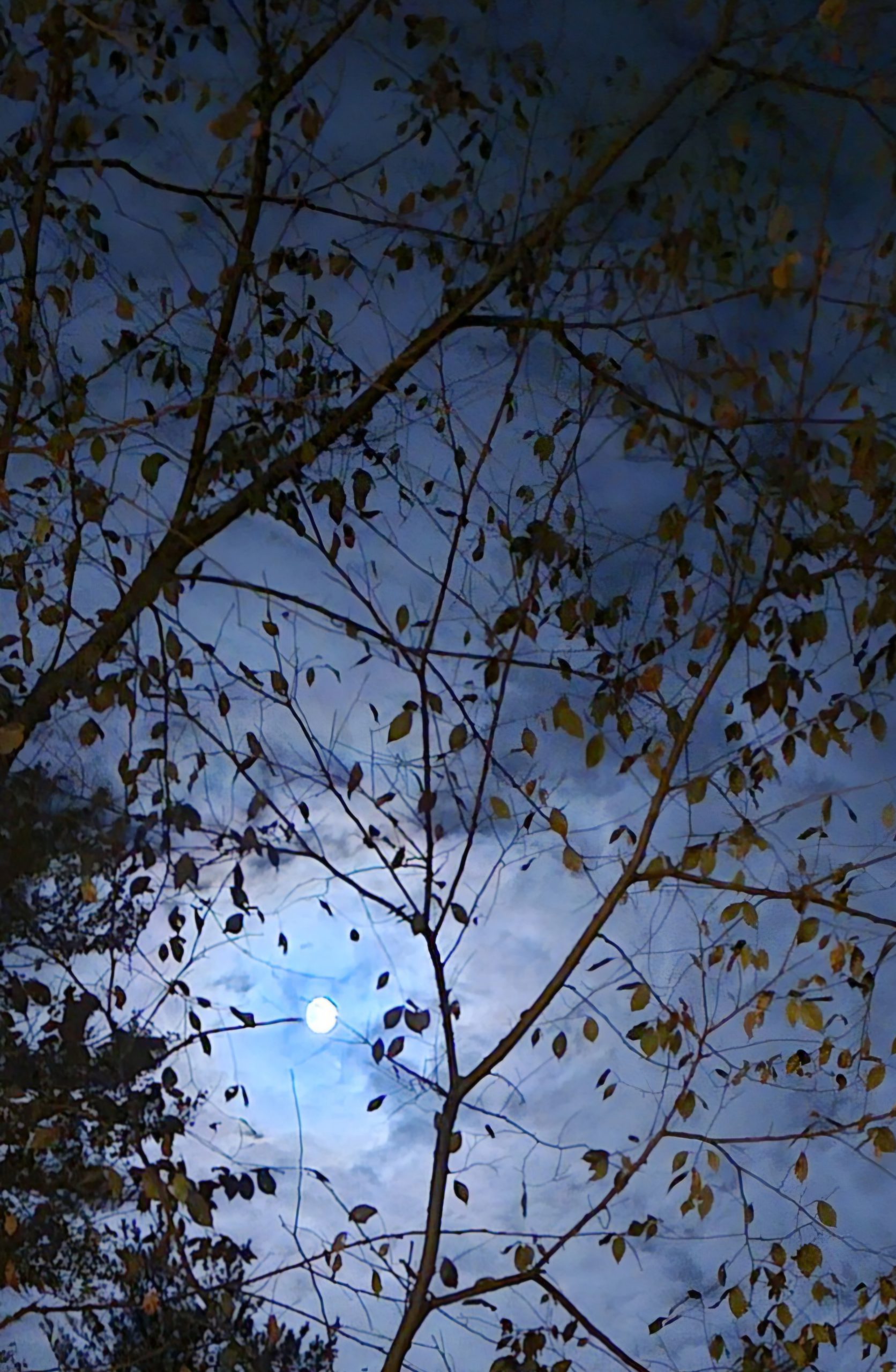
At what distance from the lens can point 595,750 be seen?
2402mm

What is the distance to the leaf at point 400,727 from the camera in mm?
2543

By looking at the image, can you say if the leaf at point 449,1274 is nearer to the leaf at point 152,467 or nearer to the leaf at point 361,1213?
the leaf at point 361,1213

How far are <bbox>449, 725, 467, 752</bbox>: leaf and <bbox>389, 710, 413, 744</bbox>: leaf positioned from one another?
0.42 feet

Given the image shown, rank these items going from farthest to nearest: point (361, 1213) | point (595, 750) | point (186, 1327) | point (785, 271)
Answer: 1. point (186, 1327)
2. point (361, 1213)
3. point (595, 750)
4. point (785, 271)

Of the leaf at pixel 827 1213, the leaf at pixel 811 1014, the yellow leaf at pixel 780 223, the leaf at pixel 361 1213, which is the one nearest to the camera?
the yellow leaf at pixel 780 223

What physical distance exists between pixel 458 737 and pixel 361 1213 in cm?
90

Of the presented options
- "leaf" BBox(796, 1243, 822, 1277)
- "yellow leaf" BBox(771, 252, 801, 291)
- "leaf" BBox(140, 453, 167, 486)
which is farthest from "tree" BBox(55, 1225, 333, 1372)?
"yellow leaf" BBox(771, 252, 801, 291)

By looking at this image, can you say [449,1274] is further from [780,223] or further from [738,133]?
[738,133]

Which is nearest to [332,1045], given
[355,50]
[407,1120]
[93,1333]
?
[407,1120]

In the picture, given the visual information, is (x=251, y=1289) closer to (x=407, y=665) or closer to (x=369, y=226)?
(x=407, y=665)

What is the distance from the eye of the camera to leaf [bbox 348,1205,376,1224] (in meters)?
2.61

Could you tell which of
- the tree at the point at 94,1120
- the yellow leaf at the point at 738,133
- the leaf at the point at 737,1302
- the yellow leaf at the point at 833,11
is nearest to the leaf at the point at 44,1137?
the tree at the point at 94,1120

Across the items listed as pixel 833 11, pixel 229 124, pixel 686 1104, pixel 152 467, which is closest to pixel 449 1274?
pixel 686 1104

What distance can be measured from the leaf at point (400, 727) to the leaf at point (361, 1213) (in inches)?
34.6
